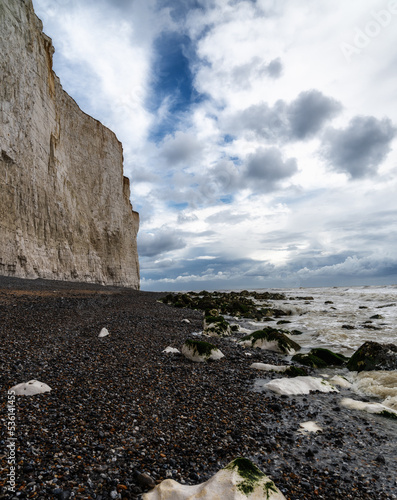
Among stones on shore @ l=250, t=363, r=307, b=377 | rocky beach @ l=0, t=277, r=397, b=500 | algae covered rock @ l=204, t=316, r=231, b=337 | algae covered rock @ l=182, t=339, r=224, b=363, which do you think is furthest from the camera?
algae covered rock @ l=204, t=316, r=231, b=337

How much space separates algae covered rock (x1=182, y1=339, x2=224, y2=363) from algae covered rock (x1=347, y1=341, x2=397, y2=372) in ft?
12.9

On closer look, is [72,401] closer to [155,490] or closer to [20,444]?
[20,444]

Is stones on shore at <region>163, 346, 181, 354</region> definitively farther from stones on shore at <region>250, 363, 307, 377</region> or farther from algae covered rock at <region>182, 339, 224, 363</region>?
stones on shore at <region>250, 363, 307, 377</region>

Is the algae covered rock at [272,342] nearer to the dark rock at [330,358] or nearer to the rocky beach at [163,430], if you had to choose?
the dark rock at [330,358]

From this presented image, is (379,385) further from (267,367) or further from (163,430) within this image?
(163,430)

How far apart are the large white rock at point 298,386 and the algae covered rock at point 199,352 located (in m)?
1.97

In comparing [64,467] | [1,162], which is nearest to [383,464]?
[64,467]

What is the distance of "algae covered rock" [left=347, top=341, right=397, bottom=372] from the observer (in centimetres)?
793

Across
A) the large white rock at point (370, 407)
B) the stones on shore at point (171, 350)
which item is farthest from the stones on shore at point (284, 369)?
the stones on shore at point (171, 350)

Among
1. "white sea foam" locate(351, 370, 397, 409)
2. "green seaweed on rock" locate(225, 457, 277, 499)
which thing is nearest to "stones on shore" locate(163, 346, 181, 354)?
"white sea foam" locate(351, 370, 397, 409)

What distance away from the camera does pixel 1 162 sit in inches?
866

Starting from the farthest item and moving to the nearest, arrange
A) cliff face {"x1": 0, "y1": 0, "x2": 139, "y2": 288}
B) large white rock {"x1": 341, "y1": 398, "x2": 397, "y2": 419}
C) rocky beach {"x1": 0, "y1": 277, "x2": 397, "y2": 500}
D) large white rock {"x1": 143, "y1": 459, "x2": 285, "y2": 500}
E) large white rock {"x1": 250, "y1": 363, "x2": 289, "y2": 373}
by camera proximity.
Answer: cliff face {"x1": 0, "y1": 0, "x2": 139, "y2": 288}
large white rock {"x1": 250, "y1": 363, "x2": 289, "y2": 373}
large white rock {"x1": 341, "y1": 398, "x2": 397, "y2": 419}
rocky beach {"x1": 0, "y1": 277, "x2": 397, "y2": 500}
large white rock {"x1": 143, "y1": 459, "x2": 285, "y2": 500}

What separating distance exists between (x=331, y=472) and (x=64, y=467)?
304 centimetres

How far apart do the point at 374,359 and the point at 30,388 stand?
8411 mm
